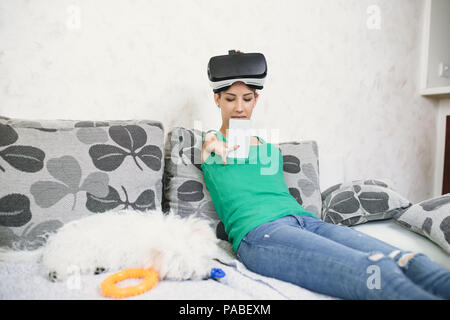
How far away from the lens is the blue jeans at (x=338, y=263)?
0.66m

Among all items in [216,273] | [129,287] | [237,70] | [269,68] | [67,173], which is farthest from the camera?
[269,68]

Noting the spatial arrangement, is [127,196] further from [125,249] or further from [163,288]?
[163,288]

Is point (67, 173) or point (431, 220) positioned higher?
point (67, 173)

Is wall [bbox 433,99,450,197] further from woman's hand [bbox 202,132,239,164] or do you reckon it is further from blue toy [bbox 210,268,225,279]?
blue toy [bbox 210,268,225,279]

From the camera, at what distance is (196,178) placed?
47.9 inches

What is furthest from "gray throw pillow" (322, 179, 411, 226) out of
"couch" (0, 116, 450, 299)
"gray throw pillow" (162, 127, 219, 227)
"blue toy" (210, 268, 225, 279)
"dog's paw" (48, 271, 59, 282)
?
"dog's paw" (48, 271, 59, 282)

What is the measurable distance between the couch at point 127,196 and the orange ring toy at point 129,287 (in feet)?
0.07

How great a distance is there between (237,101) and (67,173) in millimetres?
633

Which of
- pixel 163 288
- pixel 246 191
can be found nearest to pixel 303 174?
pixel 246 191

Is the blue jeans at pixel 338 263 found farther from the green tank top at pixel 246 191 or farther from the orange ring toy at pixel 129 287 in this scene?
the orange ring toy at pixel 129 287

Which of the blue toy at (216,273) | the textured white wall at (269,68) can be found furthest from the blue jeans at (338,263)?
the textured white wall at (269,68)

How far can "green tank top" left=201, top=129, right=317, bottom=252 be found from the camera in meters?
1.01

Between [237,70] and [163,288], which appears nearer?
[163,288]
